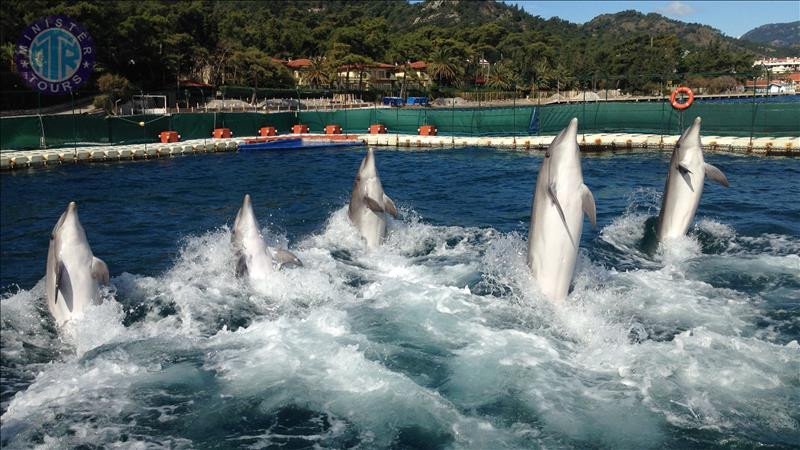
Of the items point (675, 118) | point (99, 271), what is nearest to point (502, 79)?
point (675, 118)

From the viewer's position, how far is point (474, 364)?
24.6ft

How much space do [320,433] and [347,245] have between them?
6443 mm

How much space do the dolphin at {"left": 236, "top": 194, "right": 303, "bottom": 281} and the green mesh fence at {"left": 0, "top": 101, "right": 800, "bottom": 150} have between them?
20983 millimetres

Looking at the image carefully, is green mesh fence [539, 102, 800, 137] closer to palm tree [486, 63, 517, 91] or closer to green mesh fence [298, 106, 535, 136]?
green mesh fence [298, 106, 535, 136]

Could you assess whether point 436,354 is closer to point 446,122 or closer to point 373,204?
point 373,204

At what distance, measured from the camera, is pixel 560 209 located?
812 cm

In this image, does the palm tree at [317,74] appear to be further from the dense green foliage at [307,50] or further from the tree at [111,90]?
the tree at [111,90]

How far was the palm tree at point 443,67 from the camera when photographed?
348 feet

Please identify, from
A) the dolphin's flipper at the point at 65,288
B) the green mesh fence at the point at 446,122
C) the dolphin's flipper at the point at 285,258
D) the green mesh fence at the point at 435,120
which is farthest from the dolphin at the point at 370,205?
the green mesh fence at the point at 435,120

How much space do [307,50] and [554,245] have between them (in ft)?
377

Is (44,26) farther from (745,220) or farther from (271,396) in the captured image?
(745,220)

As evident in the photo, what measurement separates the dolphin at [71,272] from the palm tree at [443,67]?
100 metres

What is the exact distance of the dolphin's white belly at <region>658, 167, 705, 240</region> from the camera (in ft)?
36.9

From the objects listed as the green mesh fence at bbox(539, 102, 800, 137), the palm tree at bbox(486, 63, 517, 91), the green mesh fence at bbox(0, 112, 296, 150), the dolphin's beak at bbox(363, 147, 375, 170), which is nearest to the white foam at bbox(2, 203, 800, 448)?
the dolphin's beak at bbox(363, 147, 375, 170)
